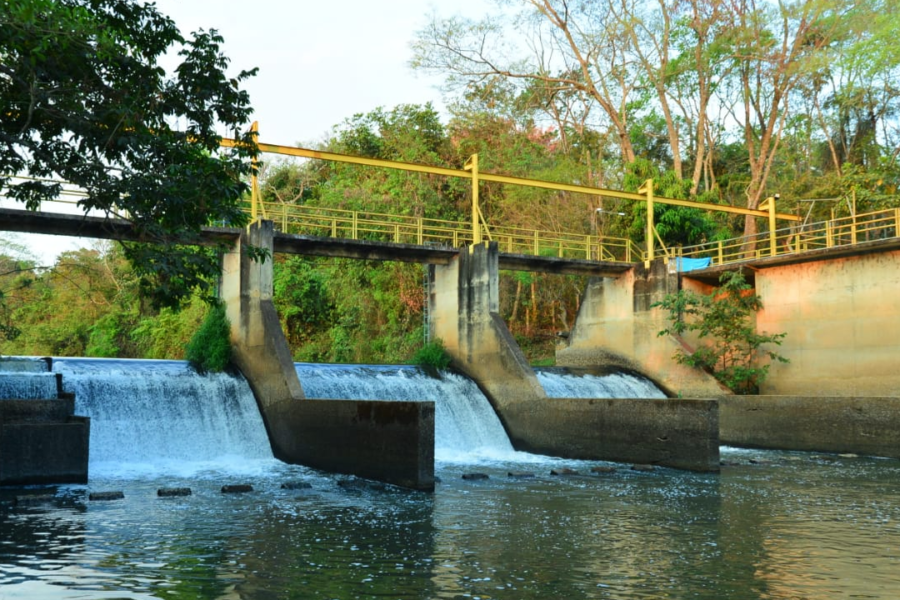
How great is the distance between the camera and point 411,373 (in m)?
21.6

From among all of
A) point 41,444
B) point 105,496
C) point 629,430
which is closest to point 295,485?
point 105,496

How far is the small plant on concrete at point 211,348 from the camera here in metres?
19.3

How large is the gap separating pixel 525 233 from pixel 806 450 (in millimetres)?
17498

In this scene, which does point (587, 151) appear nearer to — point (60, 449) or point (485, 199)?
point (485, 199)

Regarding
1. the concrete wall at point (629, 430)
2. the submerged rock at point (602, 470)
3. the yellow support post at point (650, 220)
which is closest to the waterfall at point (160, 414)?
the concrete wall at point (629, 430)

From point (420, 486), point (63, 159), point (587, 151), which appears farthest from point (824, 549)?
point (587, 151)

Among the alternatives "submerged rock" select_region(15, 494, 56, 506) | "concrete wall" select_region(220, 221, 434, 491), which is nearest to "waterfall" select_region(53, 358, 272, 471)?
"concrete wall" select_region(220, 221, 434, 491)

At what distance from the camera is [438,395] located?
20.4 meters

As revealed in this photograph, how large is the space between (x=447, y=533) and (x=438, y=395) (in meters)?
11.2

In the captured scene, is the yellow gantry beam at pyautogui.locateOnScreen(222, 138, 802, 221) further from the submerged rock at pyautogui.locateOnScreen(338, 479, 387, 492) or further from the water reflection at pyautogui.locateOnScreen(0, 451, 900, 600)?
the water reflection at pyautogui.locateOnScreen(0, 451, 900, 600)

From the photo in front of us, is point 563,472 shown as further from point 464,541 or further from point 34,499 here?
point 34,499

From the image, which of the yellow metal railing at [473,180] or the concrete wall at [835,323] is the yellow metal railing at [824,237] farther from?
the yellow metal railing at [473,180]

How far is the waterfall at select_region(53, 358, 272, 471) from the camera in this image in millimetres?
15758

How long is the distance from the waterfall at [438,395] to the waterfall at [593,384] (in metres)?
Result: 2.23
